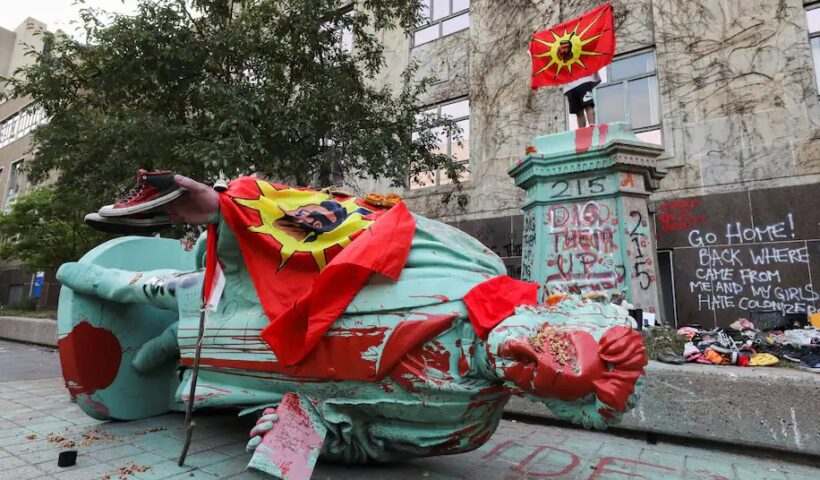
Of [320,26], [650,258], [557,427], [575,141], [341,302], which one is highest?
[320,26]

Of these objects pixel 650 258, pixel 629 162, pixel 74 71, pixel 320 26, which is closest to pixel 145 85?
pixel 74 71

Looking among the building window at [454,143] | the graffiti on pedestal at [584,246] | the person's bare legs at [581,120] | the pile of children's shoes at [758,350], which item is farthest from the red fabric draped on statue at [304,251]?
the building window at [454,143]

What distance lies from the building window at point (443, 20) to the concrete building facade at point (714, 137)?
6.18 ft

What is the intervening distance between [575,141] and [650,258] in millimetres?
1738

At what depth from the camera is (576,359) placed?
70.7 inches

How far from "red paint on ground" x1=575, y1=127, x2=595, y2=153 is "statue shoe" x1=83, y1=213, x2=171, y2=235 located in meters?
4.85

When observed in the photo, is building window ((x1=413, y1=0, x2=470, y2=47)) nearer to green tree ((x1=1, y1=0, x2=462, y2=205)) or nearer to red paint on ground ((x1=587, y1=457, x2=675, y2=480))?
green tree ((x1=1, y1=0, x2=462, y2=205))

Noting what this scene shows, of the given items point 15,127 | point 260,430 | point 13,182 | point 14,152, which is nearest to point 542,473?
point 260,430

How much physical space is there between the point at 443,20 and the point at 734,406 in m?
10.1

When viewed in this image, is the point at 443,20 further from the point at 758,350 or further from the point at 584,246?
the point at 758,350

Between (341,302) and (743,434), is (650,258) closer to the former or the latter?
(743,434)

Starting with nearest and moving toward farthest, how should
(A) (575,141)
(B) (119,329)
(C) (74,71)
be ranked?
1. (B) (119,329)
2. (A) (575,141)
3. (C) (74,71)

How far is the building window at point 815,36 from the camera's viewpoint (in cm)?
688

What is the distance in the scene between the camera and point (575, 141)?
5797 millimetres
